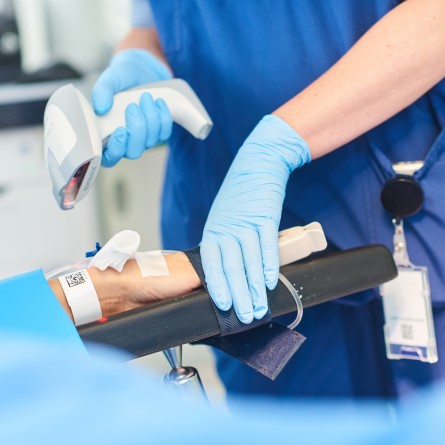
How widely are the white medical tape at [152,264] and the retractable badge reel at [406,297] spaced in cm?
37

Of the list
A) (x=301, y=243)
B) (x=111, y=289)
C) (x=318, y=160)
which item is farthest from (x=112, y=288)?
(x=318, y=160)

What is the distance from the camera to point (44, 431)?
1.40 feet

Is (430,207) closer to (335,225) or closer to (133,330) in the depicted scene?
(335,225)

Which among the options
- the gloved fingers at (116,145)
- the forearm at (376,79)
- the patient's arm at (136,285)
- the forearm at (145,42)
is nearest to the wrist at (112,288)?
the patient's arm at (136,285)

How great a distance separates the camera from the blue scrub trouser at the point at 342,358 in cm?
123

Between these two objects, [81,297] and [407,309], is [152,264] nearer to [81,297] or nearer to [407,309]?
[81,297]

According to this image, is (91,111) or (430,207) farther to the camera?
(430,207)

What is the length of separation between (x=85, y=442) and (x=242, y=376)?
0.95 meters

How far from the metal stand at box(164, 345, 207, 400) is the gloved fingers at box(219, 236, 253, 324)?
0.09 meters

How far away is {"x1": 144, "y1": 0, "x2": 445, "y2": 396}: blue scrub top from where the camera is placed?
1124mm

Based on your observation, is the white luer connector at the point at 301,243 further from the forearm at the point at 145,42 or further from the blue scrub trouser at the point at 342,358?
the forearm at the point at 145,42

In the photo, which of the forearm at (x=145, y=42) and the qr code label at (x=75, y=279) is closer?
the qr code label at (x=75, y=279)

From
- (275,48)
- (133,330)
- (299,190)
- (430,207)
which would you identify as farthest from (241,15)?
(133,330)

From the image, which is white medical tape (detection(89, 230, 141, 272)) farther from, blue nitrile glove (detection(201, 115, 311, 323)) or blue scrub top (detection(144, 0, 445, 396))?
blue scrub top (detection(144, 0, 445, 396))
